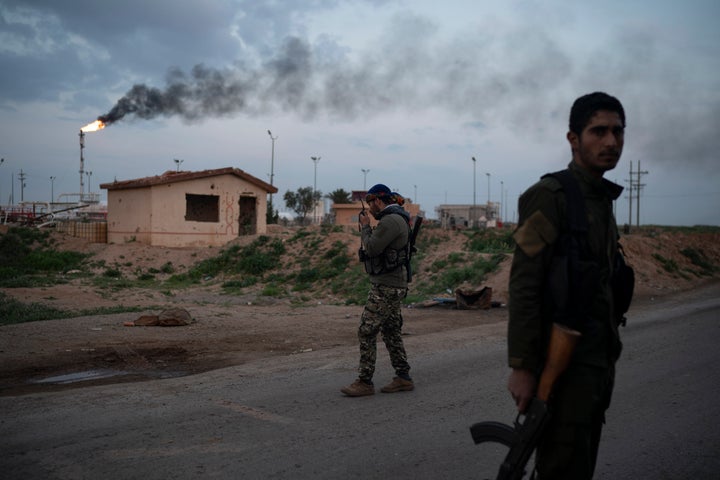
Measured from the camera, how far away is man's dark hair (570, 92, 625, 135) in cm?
265

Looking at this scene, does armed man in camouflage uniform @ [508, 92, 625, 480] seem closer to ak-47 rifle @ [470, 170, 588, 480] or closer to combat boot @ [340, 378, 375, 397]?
ak-47 rifle @ [470, 170, 588, 480]

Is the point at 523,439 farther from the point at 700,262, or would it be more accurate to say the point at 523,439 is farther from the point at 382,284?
the point at 700,262

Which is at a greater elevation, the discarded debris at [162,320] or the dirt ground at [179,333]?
the discarded debris at [162,320]

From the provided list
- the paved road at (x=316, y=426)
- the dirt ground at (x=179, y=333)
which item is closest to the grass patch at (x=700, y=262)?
the dirt ground at (x=179, y=333)

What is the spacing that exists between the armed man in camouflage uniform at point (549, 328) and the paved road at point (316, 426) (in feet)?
5.52

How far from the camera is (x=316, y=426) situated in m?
4.88

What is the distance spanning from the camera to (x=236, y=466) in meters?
4.01

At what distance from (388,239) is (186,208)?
24.9 m

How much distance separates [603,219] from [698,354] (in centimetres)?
657

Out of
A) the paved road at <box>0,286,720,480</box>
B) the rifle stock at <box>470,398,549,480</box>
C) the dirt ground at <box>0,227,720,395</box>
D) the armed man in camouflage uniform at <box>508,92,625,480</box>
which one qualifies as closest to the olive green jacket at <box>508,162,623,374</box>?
the armed man in camouflage uniform at <box>508,92,625,480</box>

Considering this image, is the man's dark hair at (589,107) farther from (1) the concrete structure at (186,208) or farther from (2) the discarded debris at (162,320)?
(1) the concrete structure at (186,208)

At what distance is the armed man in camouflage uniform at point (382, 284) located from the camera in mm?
5770

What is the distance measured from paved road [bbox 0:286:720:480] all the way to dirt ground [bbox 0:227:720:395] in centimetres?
112

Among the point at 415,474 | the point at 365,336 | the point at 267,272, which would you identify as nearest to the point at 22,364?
the point at 365,336
